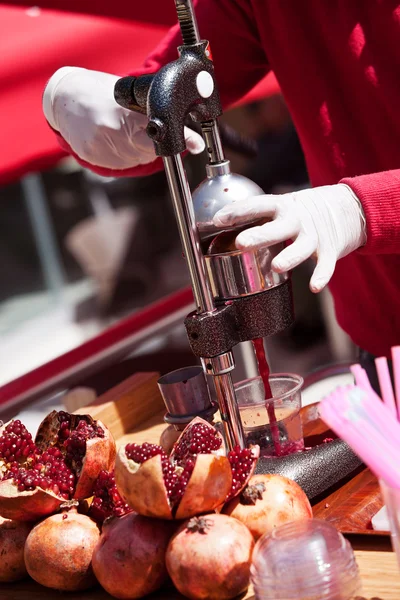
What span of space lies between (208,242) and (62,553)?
44cm

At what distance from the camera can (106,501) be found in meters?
1.16

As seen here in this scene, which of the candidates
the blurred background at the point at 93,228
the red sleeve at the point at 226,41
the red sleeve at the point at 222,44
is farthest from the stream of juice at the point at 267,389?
the blurred background at the point at 93,228

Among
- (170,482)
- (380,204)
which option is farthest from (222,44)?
(170,482)

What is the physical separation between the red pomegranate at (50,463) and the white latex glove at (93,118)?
1.98ft

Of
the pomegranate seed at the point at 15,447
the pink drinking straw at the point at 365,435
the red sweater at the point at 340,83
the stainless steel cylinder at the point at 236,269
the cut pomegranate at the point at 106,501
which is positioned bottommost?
the cut pomegranate at the point at 106,501

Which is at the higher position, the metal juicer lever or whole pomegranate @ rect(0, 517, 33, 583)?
the metal juicer lever

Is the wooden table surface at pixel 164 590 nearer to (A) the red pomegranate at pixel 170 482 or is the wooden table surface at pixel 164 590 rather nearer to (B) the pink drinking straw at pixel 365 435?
(A) the red pomegranate at pixel 170 482

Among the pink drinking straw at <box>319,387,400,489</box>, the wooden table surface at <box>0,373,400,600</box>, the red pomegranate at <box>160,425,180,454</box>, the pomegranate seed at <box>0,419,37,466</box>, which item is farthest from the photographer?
the red pomegranate at <box>160,425,180,454</box>

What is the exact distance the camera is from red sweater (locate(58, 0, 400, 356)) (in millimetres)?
1581

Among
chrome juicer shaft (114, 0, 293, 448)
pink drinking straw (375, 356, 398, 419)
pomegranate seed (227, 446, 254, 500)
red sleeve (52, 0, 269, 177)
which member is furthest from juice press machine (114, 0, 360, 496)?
red sleeve (52, 0, 269, 177)

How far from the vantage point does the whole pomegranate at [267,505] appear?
1064 millimetres

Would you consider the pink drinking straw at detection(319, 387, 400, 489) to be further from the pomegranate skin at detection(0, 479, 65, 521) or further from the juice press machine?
the pomegranate skin at detection(0, 479, 65, 521)

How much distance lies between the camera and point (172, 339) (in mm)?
2666

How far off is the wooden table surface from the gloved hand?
0.34 m
